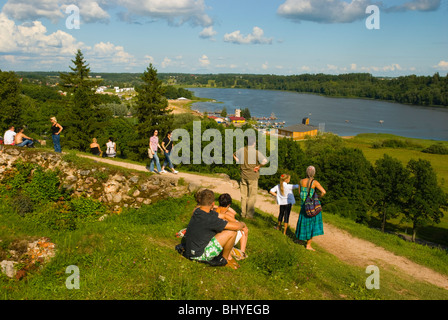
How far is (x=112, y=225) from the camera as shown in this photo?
328 inches

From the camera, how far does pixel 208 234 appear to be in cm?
568

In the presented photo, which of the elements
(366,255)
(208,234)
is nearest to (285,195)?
(366,255)

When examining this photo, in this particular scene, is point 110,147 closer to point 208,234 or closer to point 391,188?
point 208,234

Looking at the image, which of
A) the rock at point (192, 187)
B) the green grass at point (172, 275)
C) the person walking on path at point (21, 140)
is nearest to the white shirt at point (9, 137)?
the person walking on path at point (21, 140)

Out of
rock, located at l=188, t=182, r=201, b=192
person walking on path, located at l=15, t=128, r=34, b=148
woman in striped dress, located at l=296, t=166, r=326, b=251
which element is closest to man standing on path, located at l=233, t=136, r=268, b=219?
woman in striped dress, located at l=296, t=166, r=326, b=251

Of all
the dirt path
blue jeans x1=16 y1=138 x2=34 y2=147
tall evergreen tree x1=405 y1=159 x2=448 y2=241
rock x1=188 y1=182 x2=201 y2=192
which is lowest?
tall evergreen tree x1=405 y1=159 x2=448 y2=241

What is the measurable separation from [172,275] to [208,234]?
982 mm

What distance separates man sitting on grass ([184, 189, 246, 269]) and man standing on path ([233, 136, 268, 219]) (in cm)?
300

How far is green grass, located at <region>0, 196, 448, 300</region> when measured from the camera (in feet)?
16.3

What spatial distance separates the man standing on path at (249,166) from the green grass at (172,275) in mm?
1539

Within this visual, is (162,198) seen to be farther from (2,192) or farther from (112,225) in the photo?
(2,192)

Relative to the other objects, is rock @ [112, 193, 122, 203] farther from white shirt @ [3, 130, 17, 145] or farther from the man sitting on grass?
white shirt @ [3, 130, 17, 145]

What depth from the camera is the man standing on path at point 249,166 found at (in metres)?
8.46

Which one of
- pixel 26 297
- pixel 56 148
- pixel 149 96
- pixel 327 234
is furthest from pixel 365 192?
pixel 26 297
